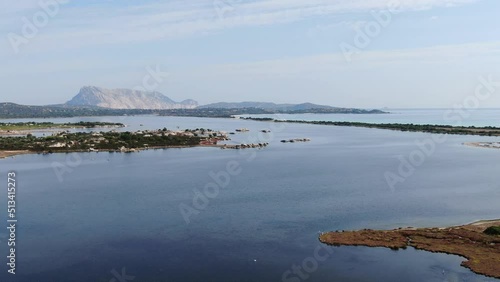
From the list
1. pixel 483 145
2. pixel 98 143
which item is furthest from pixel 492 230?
pixel 98 143

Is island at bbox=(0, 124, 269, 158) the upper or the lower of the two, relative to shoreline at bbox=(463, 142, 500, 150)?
lower

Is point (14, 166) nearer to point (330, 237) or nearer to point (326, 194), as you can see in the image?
point (326, 194)

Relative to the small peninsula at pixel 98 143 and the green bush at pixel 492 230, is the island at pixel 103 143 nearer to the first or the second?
the small peninsula at pixel 98 143

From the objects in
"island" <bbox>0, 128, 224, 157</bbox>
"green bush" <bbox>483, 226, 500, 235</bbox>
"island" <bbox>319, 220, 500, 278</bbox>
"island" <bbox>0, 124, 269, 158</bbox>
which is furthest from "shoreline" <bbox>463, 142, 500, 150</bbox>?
"green bush" <bbox>483, 226, 500, 235</bbox>

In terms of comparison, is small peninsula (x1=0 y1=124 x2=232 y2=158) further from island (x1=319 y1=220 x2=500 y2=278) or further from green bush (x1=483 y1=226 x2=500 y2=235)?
green bush (x1=483 y1=226 x2=500 y2=235)

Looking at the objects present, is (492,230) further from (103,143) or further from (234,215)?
(103,143)

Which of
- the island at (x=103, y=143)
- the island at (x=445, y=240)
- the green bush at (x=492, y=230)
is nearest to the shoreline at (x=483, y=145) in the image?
the island at (x=103, y=143)

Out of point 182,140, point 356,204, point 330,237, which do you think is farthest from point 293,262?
point 182,140
